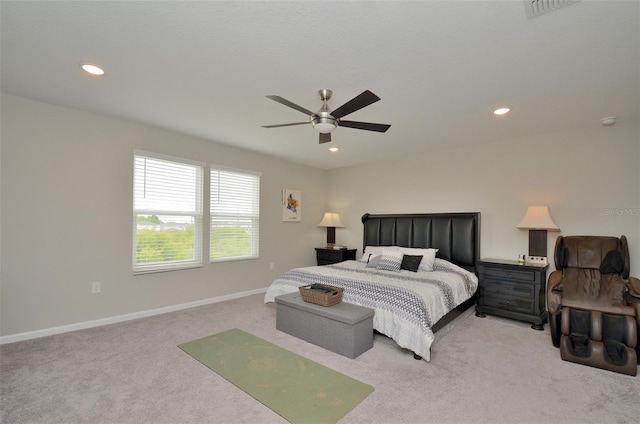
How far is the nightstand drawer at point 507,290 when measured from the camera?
381 centimetres

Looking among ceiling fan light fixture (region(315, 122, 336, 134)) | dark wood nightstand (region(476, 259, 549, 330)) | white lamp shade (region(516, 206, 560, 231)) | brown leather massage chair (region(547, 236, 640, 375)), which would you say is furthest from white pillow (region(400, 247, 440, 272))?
ceiling fan light fixture (region(315, 122, 336, 134))

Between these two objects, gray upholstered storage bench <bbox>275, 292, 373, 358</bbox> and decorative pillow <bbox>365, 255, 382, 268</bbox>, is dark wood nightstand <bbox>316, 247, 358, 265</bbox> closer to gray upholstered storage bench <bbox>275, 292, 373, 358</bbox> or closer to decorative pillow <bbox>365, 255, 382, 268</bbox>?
decorative pillow <bbox>365, 255, 382, 268</bbox>

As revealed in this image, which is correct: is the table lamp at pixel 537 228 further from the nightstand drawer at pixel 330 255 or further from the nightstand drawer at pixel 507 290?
the nightstand drawer at pixel 330 255

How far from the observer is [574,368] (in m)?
2.67

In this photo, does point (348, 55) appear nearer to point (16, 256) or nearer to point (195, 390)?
point (195, 390)

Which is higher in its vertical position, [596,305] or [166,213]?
[166,213]

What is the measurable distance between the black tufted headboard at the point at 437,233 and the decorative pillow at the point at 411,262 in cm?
71

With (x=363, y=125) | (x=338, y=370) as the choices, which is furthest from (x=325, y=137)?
(x=338, y=370)

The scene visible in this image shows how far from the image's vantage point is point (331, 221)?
627 centimetres

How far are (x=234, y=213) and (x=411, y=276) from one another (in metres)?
3.06

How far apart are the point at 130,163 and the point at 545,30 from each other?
4451mm

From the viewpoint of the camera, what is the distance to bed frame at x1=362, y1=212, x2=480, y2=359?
4.57 m

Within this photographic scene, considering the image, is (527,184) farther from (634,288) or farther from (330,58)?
(330,58)

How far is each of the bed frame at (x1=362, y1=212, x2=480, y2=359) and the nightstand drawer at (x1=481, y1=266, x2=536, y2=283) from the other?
257mm
